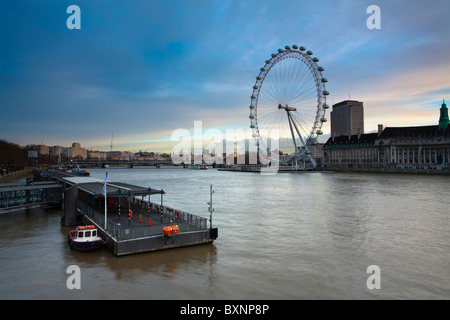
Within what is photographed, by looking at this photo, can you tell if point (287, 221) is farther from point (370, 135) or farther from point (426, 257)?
point (370, 135)

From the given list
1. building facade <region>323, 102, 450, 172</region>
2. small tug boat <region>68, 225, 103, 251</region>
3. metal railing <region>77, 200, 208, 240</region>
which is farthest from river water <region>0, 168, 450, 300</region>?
building facade <region>323, 102, 450, 172</region>

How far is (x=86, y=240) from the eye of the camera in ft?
68.0

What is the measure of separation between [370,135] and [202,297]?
185 m

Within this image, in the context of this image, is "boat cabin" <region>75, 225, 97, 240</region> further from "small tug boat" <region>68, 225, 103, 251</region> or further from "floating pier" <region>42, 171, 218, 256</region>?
"floating pier" <region>42, 171, 218, 256</region>

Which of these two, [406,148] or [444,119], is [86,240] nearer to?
[406,148]

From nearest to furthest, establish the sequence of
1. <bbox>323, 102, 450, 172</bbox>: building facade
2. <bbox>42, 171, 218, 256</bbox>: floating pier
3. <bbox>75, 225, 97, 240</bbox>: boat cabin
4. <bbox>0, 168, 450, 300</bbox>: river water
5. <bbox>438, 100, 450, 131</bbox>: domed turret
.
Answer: <bbox>0, 168, 450, 300</bbox>: river water → <bbox>42, 171, 218, 256</bbox>: floating pier → <bbox>75, 225, 97, 240</bbox>: boat cabin → <bbox>323, 102, 450, 172</bbox>: building facade → <bbox>438, 100, 450, 131</bbox>: domed turret

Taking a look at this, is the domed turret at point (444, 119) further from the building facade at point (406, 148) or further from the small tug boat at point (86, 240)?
the small tug boat at point (86, 240)

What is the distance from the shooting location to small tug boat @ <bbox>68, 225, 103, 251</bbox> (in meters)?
20.6

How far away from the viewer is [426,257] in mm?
20688

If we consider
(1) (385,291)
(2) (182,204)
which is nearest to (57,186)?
(2) (182,204)

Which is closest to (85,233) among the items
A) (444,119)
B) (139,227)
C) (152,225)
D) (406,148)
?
(139,227)

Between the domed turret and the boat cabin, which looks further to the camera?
the domed turret

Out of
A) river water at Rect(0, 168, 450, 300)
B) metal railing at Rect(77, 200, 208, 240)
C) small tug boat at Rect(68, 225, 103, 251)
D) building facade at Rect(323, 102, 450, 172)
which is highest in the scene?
building facade at Rect(323, 102, 450, 172)
